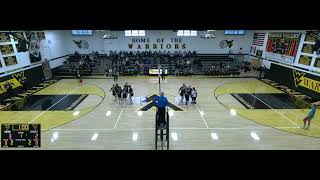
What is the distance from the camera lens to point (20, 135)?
7418 millimetres

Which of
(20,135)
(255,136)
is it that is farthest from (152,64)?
(20,135)

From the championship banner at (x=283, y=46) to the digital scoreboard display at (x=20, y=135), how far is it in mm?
19959

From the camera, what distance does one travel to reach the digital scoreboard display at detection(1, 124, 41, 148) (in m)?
7.30

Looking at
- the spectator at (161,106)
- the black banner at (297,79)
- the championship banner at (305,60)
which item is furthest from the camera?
the championship banner at (305,60)

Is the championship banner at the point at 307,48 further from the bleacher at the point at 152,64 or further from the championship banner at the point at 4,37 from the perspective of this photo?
the championship banner at the point at 4,37

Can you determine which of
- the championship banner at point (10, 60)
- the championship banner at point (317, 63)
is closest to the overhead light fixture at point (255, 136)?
the championship banner at point (317, 63)

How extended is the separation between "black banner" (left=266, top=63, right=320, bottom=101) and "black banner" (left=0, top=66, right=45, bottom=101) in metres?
21.7

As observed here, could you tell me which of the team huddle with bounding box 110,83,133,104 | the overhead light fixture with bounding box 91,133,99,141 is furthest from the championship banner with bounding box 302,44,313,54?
the overhead light fixture with bounding box 91,133,99,141

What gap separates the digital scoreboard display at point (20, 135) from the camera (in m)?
7.30

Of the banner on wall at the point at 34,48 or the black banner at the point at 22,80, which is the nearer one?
the black banner at the point at 22,80

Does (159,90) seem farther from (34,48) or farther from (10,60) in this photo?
(34,48)
